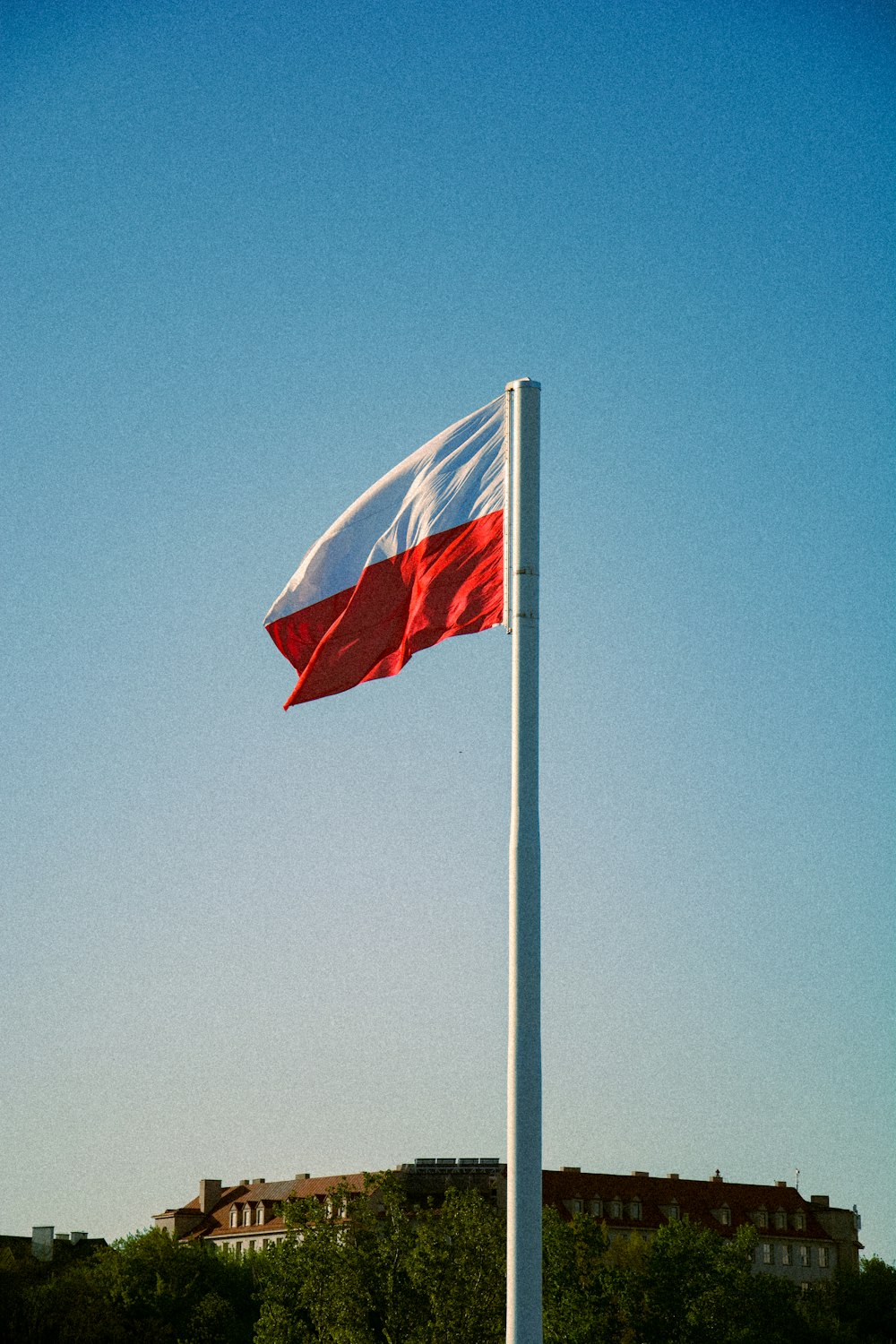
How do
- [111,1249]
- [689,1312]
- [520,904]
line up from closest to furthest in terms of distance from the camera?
1. [520,904]
2. [689,1312]
3. [111,1249]

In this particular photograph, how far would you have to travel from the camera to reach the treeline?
224 feet

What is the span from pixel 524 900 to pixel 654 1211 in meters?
132

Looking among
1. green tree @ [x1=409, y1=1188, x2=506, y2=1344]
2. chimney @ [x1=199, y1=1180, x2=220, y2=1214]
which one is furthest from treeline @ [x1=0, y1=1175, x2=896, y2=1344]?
chimney @ [x1=199, y1=1180, x2=220, y2=1214]

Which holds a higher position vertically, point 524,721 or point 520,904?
point 524,721

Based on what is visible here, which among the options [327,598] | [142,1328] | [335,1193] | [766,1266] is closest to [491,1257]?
[335,1193]

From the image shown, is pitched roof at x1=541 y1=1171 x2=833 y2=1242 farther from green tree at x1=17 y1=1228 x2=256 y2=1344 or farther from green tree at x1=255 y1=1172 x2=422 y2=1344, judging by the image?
green tree at x1=255 y1=1172 x2=422 y2=1344

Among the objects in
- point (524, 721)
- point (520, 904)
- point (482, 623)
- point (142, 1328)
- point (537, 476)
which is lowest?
point (142, 1328)

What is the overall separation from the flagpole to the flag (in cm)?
48

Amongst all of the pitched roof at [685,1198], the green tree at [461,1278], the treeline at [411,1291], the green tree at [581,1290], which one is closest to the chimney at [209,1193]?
the pitched roof at [685,1198]

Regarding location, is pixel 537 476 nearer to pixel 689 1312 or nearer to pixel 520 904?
pixel 520 904

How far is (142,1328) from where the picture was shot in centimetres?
8938

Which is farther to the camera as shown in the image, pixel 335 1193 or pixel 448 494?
pixel 335 1193

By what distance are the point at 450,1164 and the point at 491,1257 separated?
51880 millimetres

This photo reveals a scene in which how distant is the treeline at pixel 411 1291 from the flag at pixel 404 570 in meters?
56.6
